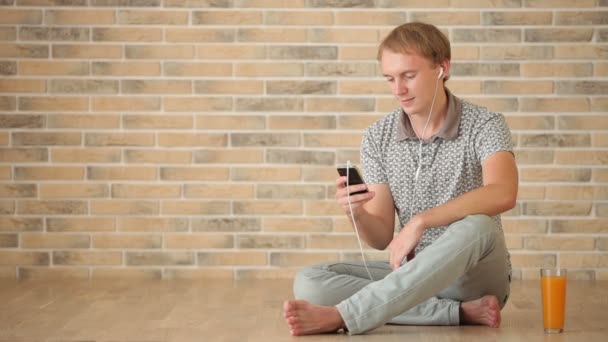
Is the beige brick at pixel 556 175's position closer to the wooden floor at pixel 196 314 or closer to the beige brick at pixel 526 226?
the beige brick at pixel 526 226

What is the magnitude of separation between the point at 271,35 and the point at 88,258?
1.22m

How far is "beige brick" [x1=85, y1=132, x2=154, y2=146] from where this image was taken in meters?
4.16

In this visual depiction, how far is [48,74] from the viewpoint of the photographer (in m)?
4.16

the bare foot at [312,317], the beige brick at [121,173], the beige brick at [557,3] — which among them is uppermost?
the beige brick at [557,3]

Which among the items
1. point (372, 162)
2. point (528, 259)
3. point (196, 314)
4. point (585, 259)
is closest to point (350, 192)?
point (372, 162)

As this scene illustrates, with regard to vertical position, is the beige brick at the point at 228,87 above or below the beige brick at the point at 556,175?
above

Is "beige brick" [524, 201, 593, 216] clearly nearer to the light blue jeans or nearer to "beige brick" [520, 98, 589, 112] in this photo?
"beige brick" [520, 98, 589, 112]

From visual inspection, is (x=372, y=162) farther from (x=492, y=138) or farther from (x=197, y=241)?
(x=197, y=241)

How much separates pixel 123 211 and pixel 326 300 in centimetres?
163

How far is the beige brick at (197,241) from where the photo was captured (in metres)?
4.16

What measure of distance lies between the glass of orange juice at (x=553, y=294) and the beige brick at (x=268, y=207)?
1646 millimetres

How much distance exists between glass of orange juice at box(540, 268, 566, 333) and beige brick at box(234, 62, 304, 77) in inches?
70.5

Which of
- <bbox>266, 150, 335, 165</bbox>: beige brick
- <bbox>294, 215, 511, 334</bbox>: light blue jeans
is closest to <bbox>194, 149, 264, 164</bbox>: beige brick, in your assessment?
<bbox>266, 150, 335, 165</bbox>: beige brick

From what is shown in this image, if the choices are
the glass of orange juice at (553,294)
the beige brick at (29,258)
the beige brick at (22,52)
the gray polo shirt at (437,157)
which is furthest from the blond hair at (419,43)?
the beige brick at (29,258)
